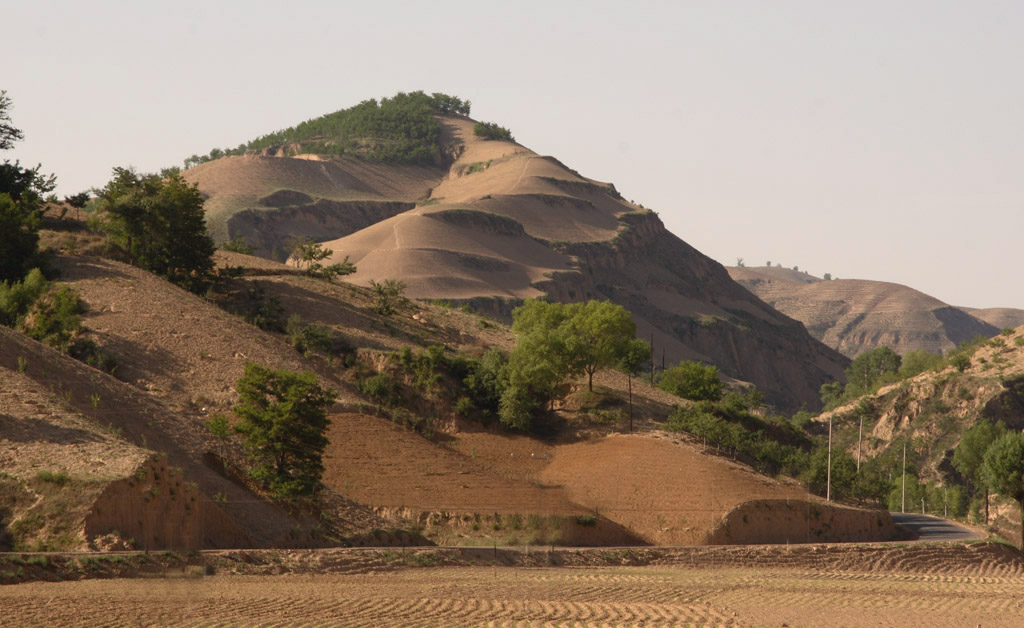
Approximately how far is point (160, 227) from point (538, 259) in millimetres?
110837

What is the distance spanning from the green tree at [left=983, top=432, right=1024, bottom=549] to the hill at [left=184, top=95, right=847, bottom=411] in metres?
86.6

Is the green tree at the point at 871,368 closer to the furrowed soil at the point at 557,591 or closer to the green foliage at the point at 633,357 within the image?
the green foliage at the point at 633,357

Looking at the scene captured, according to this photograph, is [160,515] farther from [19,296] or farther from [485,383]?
[485,383]

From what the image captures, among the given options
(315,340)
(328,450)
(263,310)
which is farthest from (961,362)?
(328,450)

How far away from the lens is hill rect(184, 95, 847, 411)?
151 m

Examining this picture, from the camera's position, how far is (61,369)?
3797 centimetres

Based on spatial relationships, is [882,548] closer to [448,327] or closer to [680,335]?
[448,327]

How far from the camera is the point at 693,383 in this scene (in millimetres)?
76062

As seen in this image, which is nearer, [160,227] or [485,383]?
[485,383]

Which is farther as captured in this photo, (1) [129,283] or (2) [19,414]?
(1) [129,283]

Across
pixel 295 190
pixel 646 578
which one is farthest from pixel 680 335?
pixel 646 578

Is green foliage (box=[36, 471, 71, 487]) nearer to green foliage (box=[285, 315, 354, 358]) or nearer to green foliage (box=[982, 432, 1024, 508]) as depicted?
green foliage (box=[285, 315, 354, 358])

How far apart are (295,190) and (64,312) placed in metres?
145

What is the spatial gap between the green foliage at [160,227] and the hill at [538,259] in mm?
73796
